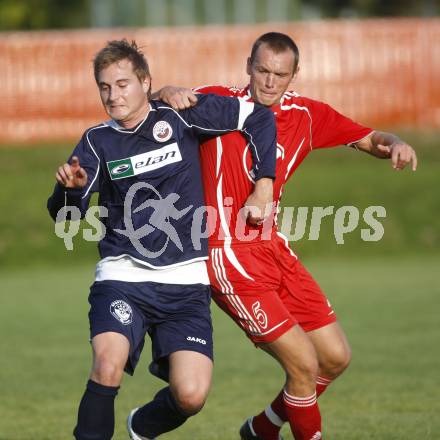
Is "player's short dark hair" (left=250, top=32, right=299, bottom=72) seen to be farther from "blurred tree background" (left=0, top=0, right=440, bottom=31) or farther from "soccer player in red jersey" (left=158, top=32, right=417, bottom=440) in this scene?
"blurred tree background" (left=0, top=0, right=440, bottom=31)

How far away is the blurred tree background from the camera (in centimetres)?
3484

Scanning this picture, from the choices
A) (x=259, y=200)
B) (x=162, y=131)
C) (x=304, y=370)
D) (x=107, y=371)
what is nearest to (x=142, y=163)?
(x=162, y=131)

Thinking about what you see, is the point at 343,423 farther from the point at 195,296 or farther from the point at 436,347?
the point at 436,347

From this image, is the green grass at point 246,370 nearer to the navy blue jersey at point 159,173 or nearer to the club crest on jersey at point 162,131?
the navy blue jersey at point 159,173

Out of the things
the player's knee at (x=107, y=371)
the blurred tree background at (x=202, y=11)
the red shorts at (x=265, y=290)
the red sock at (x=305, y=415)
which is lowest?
the red sock at (x=305, y=415)

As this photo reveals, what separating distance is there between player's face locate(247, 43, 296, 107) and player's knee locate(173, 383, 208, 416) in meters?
1.70

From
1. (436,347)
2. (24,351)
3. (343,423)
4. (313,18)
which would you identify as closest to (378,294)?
(436,347)

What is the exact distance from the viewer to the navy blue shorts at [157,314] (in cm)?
559

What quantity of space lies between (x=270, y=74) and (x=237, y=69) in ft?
61.0

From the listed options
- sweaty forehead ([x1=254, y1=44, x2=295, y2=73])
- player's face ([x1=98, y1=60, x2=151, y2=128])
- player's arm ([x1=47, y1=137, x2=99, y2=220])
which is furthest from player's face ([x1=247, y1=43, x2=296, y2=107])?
player's arm ([x1=47, y1=137, x2=99, y2=220])

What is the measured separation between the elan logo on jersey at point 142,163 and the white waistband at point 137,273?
1.49ft

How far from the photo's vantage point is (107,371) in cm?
533

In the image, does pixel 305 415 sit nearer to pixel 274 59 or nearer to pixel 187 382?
pixel 187 382

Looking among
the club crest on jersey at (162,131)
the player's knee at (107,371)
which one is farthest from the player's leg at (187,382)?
the club crest on jersey at (162,131)
